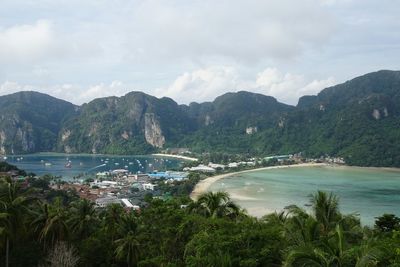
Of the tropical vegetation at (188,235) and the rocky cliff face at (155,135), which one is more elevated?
the rocky cliff face at (155,135)

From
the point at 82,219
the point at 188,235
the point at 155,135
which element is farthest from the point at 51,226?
the point at 155,135

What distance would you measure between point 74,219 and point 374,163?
113 meters

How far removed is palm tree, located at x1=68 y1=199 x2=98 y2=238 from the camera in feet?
60.9

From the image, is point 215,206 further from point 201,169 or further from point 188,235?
point 201,169

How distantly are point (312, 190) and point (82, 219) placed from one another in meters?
56.7

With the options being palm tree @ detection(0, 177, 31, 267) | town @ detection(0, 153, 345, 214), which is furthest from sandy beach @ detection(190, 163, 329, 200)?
palm tree @ detection(0, 177, 31, 267)

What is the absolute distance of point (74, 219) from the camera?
738 inches

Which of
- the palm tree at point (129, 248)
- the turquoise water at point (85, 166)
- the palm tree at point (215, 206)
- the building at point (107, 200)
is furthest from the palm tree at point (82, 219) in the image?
the turquoise water at point (85, 166)

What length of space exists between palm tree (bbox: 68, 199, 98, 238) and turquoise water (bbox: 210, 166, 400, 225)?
93.7 feet

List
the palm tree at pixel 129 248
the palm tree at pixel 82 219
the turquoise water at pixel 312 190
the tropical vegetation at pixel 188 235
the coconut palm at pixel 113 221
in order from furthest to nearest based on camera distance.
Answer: the turquoise water at pixel 312 190 → the palm tree at pixel 82 219 → the coconut palm at pixel 113 221 → the palm tree at pixel 129 248 → the tropical vegetation at pixel 188 235

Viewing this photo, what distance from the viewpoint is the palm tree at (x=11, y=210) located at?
1434cm

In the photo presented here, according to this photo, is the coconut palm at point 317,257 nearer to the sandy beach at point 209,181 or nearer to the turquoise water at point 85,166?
the sandy beach at point 209,181

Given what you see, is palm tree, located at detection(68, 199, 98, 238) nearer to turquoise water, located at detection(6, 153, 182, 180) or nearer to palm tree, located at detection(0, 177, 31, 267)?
palm tree, located at detection(0, 177, 31, 267)

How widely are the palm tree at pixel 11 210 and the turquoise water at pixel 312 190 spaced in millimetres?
32666
